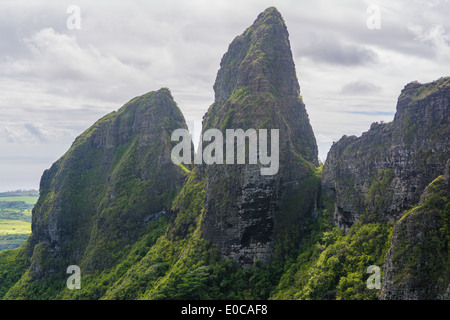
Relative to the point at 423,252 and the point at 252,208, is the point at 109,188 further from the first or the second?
the point at 423,252

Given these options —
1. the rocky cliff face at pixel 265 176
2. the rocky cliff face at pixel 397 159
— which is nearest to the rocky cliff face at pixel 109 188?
the rocky cliff face at pixel 265 176

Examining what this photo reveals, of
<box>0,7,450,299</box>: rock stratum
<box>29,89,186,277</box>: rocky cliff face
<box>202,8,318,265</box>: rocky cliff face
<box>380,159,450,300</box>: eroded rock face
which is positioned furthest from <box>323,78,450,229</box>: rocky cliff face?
<box>29,89,186,277</box>: rocky cliff face

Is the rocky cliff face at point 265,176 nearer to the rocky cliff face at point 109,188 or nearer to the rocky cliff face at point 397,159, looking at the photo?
the rocky cliff face at point 397,159

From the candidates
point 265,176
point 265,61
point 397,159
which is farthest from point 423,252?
point 265,61

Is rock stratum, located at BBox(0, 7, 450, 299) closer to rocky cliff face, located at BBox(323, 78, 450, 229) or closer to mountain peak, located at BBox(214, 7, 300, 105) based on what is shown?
rocky cliff face, located at BBox(323, 78, 450, 229)

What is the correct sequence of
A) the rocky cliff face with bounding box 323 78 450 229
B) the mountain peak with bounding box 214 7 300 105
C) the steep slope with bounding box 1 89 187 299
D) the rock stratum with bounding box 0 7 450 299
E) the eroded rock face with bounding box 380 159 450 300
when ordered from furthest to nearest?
the steep slope with bounding box 1 89 187 299
the mountain peak with bounding box 214 7 300 105
the rocky cliff face with bounding box 323 78 450 229
the rock stratum with bounding box 0 7 450 299
the eroded rock face with bounding box 380 159 450 300

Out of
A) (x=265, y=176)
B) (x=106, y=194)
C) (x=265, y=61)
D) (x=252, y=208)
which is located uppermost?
(x=265, y=61)
